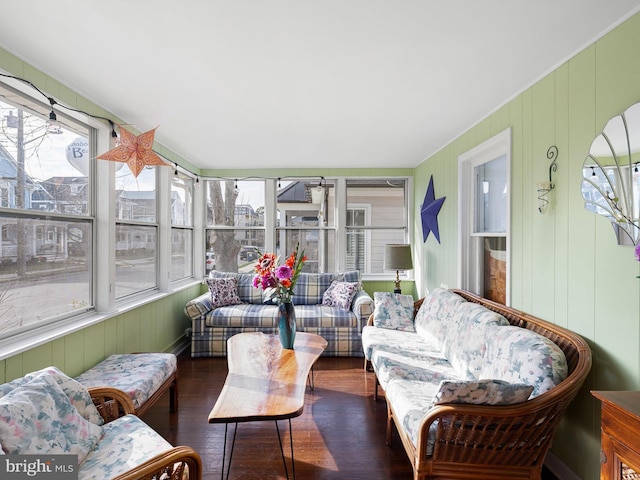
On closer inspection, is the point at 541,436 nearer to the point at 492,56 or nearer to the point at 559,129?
the point at 559,129

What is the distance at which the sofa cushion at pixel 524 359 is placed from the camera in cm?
170

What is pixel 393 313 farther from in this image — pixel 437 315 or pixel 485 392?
pixel 485 392

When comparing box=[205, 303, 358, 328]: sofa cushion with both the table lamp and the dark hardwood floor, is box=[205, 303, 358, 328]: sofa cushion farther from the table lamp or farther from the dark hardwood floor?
the table lamp

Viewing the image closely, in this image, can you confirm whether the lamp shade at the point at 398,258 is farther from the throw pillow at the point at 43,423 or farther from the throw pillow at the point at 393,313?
the throw pillow at the point at 43,423

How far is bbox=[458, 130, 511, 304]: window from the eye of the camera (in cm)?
281

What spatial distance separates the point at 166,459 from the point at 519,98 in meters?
3.02

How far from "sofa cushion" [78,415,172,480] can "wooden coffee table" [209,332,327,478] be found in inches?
11.7

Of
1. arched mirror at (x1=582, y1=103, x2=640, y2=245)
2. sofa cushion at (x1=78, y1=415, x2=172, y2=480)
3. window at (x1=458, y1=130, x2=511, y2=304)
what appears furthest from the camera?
window at (x1=458, y1=130, x2=511, y2=304)

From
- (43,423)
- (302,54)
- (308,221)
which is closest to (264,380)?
(43,423)

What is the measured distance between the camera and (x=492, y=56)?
1.98 metres

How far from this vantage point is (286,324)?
2.75 metres

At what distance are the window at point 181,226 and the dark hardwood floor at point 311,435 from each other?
1.71 metres

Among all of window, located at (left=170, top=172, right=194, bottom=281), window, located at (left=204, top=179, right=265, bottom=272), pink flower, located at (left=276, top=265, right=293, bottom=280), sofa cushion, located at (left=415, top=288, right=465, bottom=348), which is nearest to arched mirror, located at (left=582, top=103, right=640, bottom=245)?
sofa cushion, located at (left=415, top=288, right=465, bottom=348)

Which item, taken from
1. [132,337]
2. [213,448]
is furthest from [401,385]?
[132,337]
